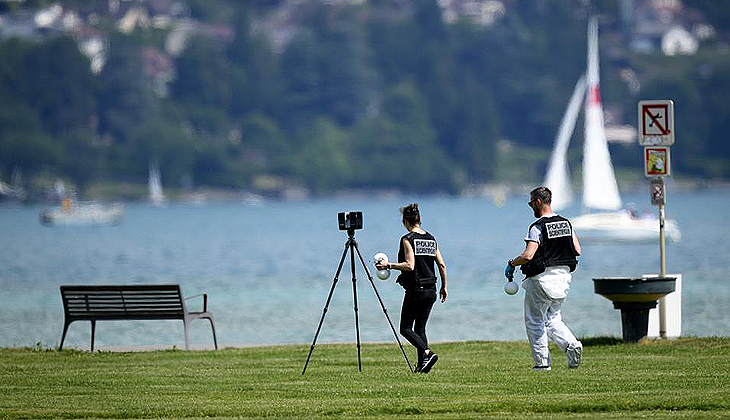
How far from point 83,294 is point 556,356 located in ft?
19.0

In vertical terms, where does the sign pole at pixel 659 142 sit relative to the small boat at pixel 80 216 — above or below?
below

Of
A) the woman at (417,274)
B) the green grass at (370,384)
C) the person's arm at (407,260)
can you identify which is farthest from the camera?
the woman at (417,274)

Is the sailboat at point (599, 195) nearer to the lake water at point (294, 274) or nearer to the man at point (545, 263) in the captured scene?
the lake water at point (294, 274)

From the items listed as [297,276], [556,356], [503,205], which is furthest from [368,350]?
[503,205]

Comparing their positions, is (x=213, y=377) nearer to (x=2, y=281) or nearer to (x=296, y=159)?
(x=2, y=281)

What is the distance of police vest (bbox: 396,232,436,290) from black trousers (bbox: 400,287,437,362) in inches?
3.5

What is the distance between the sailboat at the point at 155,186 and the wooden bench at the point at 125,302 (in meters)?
170

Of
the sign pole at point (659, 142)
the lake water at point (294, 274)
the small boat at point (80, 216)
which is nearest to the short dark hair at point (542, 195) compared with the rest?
the sign pole at point (659, 142)

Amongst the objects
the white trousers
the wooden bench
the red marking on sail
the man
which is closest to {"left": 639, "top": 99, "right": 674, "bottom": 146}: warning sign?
the man

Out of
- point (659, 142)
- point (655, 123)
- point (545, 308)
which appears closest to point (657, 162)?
point (659, 142)

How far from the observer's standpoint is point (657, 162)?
19422 mm

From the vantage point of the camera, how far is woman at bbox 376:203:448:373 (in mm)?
15305

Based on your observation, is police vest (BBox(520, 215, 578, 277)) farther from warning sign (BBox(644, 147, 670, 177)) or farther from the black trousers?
warning sign (BBox(644, 147, 670, 177))

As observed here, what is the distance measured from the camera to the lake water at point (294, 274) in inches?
1104
